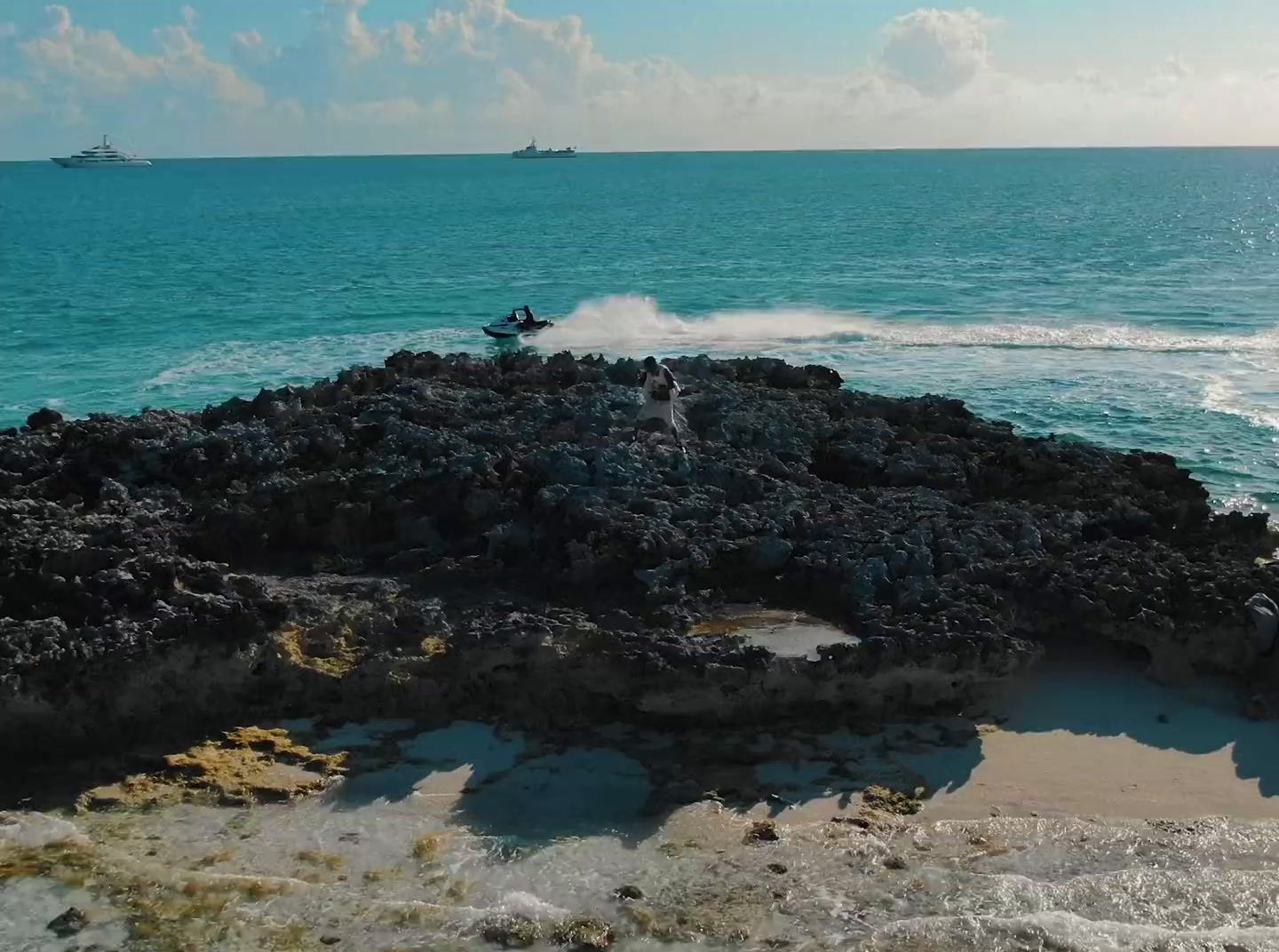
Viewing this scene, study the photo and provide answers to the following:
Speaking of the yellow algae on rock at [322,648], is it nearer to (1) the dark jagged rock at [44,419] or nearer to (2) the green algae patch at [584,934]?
(2) the green algae patch at [584,934]

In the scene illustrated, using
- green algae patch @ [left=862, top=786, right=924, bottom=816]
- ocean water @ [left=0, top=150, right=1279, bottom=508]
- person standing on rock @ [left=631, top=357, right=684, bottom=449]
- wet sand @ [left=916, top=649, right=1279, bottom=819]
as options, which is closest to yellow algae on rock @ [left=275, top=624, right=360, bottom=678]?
green algae patch @ [left=862, top=786, right=924, bottom=816]

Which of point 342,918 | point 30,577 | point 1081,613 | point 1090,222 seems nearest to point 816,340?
point 1081,613

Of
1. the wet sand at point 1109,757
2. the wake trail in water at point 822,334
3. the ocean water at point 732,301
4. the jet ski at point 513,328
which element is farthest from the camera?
the wake trail in water at point 822,334

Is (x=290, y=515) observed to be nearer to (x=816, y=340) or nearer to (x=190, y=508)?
(x=190, y=508)

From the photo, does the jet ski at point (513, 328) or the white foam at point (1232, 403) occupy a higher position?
the jet ski at point (513, 328)

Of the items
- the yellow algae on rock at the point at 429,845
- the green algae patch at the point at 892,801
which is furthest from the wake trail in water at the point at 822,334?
the yellow algae on rock at the point at 429,845

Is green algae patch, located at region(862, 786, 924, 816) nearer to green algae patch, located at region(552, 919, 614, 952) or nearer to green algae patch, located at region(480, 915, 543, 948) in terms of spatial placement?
green algae patch, located at region(552, 919, 614, 952)
